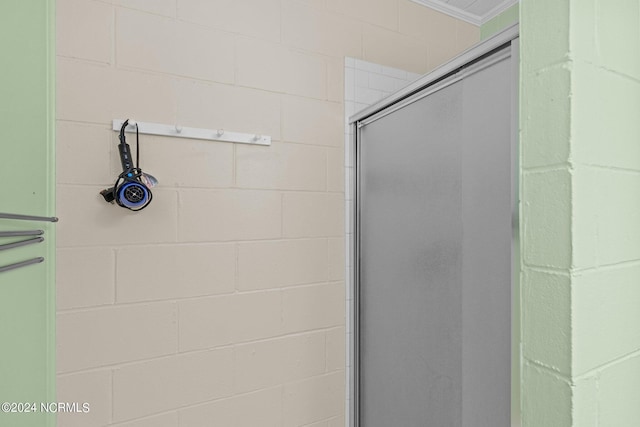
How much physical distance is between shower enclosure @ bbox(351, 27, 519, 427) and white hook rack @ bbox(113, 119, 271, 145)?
412 mm

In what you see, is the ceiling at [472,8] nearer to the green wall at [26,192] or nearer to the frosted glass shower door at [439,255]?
the frosted glass shower door at [439,255]

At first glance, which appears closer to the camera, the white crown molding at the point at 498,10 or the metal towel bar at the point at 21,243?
the metal towel bar at the point at 21,243

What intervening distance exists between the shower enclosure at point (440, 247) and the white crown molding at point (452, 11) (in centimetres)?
74

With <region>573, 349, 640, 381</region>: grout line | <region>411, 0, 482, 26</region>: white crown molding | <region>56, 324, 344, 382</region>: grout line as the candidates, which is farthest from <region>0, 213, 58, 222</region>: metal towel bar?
<region>411, 0, 482, 26</region>: white crown molding

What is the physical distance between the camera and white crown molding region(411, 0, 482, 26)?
1622 millimetres

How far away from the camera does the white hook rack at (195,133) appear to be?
3.46ft

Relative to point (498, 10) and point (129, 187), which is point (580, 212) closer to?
point (129, 187)

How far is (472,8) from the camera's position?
170 cm

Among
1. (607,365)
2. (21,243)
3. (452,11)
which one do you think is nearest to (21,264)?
(21,243)

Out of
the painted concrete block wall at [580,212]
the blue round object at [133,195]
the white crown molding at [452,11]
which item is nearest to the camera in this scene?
the painted concrete block wall at [580,212]

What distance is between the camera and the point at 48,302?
0.85m

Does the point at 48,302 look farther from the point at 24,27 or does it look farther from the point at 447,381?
the point at 447,381

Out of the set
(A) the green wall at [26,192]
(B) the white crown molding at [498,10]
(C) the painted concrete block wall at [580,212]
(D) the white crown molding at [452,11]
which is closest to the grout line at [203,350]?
(A) the green wall at [26,192]

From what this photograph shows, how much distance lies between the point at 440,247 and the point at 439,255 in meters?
0.02
